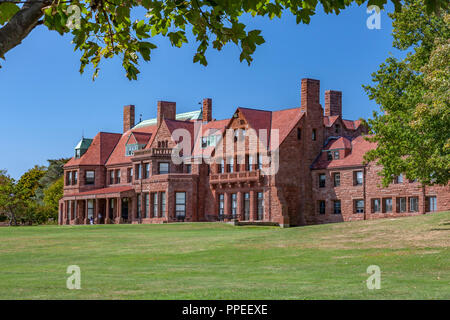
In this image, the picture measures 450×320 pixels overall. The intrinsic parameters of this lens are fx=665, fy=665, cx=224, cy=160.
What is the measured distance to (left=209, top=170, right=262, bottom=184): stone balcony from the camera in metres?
63.8

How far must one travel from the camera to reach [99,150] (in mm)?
84000

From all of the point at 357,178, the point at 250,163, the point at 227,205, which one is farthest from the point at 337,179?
the point at 227,205

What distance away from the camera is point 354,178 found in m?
62.7

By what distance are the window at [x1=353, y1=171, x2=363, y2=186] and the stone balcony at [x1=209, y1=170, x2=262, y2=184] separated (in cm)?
887

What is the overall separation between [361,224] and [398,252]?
580 inches

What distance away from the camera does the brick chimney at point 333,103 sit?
7456cm

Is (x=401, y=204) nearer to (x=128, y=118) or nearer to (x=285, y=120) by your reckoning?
(x=285, y=120)

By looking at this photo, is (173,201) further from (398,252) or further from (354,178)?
(398,252)

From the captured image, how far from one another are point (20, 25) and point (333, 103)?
6830 cm

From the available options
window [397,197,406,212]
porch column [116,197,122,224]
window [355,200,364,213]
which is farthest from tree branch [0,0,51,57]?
porch column [116,197,122,224]

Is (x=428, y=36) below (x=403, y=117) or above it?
above

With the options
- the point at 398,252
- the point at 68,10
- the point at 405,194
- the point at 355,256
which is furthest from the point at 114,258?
the point at 405,194
